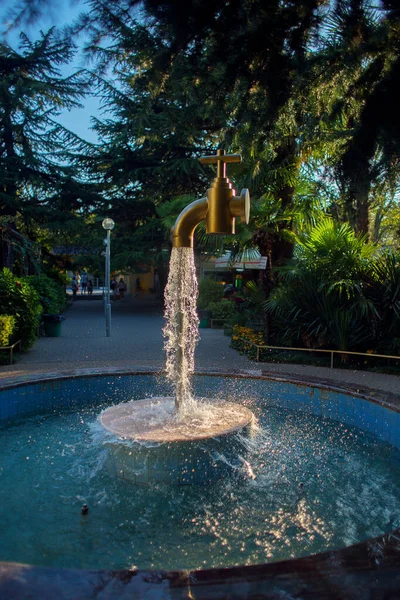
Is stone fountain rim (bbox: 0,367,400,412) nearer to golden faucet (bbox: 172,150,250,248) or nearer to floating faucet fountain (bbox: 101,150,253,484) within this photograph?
floating faucet fountain (bbox: 101,150,253,484)

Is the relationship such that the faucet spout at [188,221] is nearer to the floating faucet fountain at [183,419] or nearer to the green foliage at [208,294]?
the floating faucet fountain at [183,419]

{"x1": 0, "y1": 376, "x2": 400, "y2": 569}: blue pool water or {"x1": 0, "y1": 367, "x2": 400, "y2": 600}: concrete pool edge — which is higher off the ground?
{"x1": 0, "y1": 367, "x2": 400, "y2": 600}: concrete pool edge

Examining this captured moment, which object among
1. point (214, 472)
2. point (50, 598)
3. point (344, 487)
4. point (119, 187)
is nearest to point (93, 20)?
point (50, 598)

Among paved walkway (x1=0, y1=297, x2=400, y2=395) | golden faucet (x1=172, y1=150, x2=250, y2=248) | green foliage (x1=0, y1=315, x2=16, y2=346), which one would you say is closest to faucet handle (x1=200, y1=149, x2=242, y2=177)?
golden faucet (x1=172, y1=150, x2=250, y2=248)

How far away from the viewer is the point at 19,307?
10.3 m

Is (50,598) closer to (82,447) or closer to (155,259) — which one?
(82,447)

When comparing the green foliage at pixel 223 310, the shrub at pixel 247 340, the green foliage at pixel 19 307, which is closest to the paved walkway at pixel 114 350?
the shrub at pixel 247 340

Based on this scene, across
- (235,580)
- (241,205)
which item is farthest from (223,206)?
(235,580)

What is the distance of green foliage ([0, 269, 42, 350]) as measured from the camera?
33.6 feet

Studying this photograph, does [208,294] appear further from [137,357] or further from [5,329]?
[5,329]

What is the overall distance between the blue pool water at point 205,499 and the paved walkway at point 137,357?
5.07 feet

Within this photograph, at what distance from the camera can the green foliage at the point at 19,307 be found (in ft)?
33.6

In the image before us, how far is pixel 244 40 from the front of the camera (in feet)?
7.91

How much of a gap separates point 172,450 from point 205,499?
49cm
